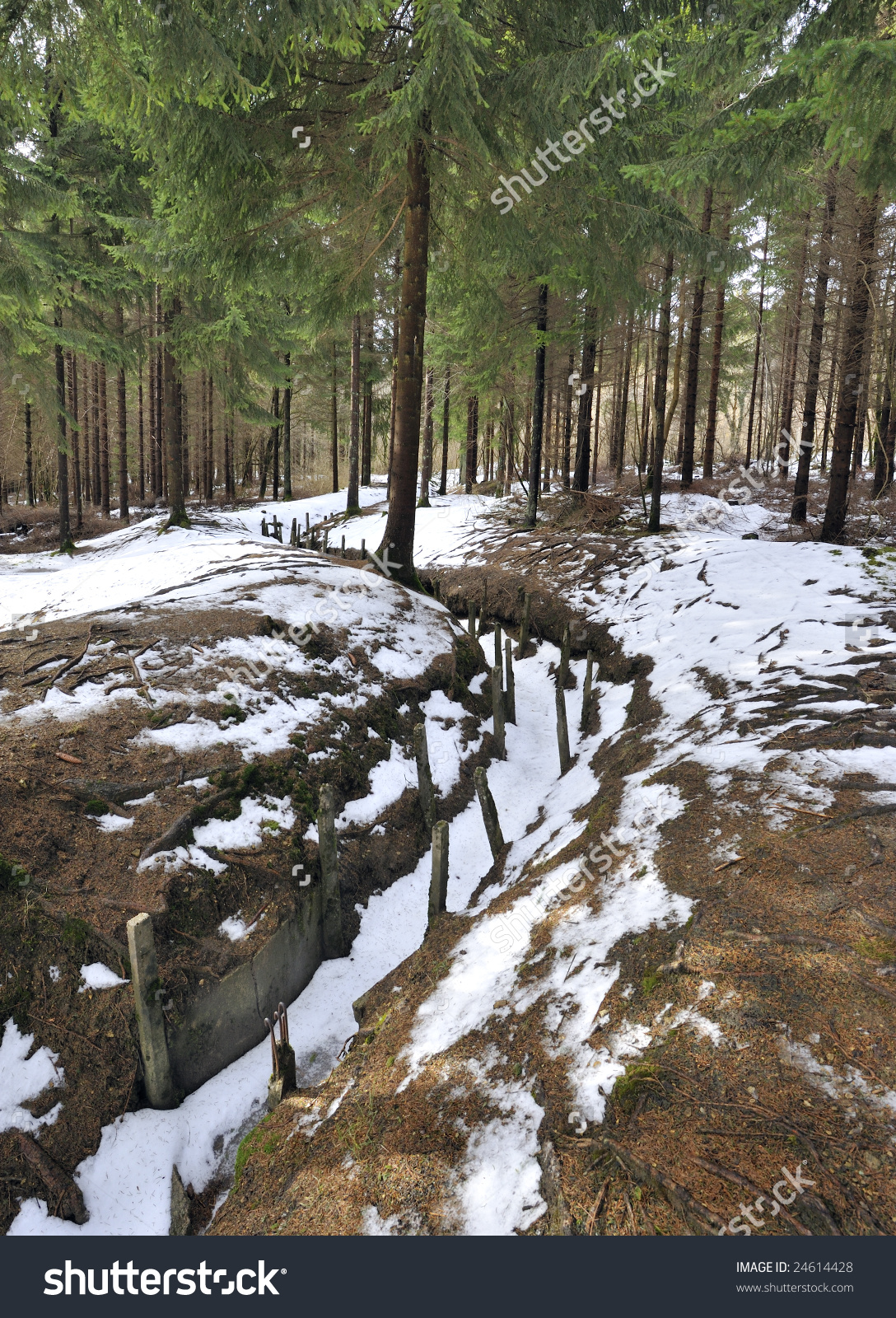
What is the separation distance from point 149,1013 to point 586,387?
1565 cm

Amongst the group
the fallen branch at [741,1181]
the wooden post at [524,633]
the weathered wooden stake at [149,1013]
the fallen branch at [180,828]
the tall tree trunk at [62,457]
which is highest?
the tall tree trunk at [62,457]

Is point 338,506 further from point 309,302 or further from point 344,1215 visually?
point 344,1215

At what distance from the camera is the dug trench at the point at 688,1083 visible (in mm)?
2117

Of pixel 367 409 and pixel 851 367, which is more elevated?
pixel 367 409

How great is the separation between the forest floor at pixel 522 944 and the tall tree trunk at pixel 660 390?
480cm

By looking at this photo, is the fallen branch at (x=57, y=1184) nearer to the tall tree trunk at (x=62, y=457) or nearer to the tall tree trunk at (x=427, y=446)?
the tall tree trunk at (x=62, y=457)

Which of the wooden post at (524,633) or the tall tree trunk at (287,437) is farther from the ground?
the tall tree trunk at (287,437)

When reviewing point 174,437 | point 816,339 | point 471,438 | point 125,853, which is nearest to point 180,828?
point 125,853

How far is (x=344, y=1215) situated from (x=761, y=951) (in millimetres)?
2162

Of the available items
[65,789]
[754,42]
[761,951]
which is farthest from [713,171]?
[65,789]

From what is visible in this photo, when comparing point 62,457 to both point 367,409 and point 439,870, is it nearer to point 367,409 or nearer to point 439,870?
point 367,409

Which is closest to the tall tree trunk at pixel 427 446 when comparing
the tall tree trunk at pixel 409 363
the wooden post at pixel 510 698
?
the tall tree trunk at pixel 409 363

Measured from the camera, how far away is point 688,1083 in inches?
96.5

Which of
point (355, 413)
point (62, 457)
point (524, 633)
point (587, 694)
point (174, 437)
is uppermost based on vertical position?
point (355, 413)
